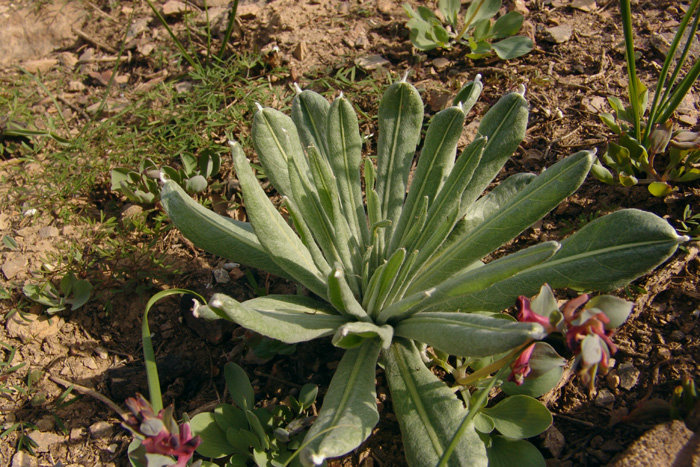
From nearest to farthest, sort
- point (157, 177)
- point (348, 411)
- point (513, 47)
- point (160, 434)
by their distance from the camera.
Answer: point (160, 434) → point (348, 411) → point (157, 177) → point (513, 47)

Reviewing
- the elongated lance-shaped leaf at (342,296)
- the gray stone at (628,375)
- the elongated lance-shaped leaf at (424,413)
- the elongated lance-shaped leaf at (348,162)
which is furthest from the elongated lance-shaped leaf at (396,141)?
the gray stone at (628,375)

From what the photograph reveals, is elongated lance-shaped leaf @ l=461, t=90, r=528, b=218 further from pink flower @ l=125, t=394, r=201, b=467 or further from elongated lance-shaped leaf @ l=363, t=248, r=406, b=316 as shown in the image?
pink flower @ l=125, t=394, r=201, b=467

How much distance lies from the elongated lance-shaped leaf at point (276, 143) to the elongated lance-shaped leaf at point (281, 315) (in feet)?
1.66

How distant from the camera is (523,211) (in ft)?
6.18

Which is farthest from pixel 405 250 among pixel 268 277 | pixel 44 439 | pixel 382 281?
pixel 44 439

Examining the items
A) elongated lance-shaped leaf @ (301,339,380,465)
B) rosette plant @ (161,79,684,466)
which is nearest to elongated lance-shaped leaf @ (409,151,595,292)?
rosette plant @ (161,79,684,466)

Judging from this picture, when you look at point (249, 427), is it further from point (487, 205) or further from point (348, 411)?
point (487, 205)

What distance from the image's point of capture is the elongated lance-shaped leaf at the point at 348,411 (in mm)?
1569

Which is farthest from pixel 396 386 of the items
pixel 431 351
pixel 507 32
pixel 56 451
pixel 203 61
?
pixel 203 61

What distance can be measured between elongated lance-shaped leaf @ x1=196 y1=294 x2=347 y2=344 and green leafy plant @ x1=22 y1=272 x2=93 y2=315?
1115 millimetres

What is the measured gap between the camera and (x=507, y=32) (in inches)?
126

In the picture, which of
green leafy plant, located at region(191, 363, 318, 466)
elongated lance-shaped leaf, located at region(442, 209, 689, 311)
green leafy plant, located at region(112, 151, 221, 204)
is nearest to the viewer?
elongated lance-shaped leaf, located at region(442, 209, 689, 311)

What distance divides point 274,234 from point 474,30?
221 cm

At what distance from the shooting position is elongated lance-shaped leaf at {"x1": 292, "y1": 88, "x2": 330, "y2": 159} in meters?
2.37
